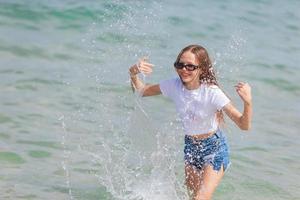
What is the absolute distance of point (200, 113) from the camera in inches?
208

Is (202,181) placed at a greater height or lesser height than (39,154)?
greater

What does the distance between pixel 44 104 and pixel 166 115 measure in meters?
1.51

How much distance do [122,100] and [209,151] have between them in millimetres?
3916

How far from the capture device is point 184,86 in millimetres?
5359

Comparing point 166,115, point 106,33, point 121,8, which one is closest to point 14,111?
point 166,115

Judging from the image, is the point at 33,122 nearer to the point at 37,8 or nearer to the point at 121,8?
the point at 37,8

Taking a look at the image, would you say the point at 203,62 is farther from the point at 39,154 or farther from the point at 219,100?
the point at 39,154

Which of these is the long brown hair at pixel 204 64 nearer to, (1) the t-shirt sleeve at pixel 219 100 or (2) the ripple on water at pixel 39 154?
(1) the t-shirt sleeve at pixel 219 100

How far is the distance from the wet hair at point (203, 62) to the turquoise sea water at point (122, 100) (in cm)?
90

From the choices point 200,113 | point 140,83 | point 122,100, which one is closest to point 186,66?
point 200,113

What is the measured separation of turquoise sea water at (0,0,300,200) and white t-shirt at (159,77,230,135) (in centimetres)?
69

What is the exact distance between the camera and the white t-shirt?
205 inches

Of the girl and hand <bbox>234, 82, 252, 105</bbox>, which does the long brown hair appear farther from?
hand <bbox>234, 82, 252, 105</bbox>

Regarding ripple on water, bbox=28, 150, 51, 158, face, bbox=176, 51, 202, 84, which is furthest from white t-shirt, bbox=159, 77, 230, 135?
ripple on water, bbox=28, 150, 51, 158
